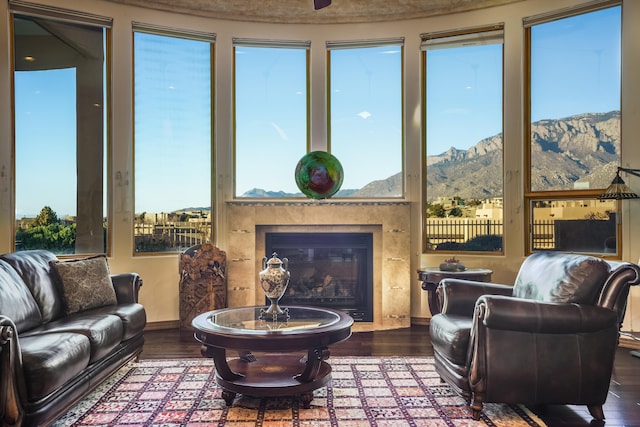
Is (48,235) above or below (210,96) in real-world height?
below

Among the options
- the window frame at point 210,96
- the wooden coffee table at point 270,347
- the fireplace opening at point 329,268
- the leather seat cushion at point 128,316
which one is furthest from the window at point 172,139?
the wooden coffee table at point 270,347

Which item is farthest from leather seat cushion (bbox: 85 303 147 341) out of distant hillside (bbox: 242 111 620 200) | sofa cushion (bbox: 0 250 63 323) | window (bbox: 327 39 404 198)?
window (bbox: 327 39 404 198)

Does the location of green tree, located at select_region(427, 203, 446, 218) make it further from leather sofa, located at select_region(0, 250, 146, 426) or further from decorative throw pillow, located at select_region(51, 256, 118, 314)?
decorative throw pillow, located at select_region(51, 256, 118, 314)

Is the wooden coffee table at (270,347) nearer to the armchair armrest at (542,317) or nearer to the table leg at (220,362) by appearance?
the table leg at (220,362)

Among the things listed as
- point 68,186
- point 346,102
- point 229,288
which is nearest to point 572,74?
point 346,102

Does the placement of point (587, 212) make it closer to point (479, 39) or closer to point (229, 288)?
point (479, 39)

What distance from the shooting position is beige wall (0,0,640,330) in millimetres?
4531

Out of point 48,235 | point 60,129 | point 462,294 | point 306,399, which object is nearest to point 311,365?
point 306,399

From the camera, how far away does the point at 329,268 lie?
18.5ft

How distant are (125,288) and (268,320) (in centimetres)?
135

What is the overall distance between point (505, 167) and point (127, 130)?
154 inches

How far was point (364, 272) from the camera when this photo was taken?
555 centimetres

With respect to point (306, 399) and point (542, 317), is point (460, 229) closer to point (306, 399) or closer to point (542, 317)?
point (542, 317)

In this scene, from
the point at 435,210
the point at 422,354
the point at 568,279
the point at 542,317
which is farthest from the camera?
the point at 435,210
